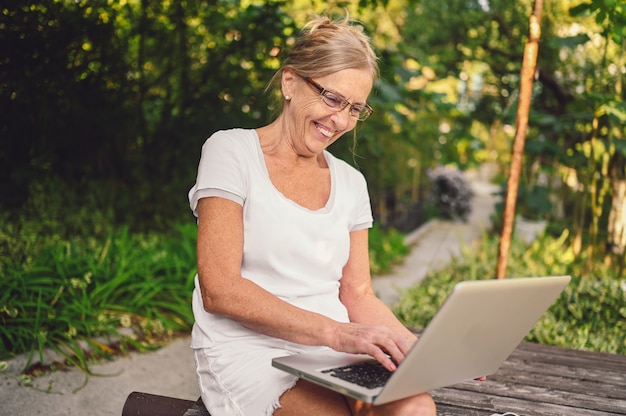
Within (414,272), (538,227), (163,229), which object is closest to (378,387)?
(163,229)

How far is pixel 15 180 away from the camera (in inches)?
176

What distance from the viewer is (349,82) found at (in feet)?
6.28

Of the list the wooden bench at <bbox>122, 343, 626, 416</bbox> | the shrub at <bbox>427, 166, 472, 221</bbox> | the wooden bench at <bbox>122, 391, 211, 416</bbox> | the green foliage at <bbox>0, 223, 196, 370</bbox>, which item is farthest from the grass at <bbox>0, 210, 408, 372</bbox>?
the shrub at <bbox>427, 166, 472, 221</bbox>

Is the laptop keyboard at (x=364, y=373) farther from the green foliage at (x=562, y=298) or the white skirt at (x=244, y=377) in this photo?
the green foliage at (x=562, y=298)

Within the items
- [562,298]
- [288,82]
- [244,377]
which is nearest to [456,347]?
[244,377]

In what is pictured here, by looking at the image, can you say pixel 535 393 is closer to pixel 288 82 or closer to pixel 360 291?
pixel 360 291

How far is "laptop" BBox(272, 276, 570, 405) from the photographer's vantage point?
4.27 feet

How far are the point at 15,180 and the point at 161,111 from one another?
4.72ft

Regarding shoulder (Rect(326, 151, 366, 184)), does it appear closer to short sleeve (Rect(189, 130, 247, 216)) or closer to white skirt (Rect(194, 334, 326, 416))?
short sleeve (Rect(189, 130, 247, 216))

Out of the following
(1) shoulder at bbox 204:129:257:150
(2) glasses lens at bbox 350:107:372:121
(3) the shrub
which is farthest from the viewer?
(3) the shrub

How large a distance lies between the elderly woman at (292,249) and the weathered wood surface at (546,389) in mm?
374

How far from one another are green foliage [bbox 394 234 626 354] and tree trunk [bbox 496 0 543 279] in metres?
0.61

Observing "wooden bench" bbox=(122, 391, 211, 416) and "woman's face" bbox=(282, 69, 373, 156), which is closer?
"woman's face" bbox=(282, 69, 373, 156)

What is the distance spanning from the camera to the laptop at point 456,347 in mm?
1302
